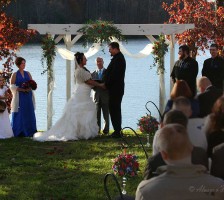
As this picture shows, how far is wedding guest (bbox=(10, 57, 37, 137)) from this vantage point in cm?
1343

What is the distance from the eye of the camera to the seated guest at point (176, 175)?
4.14m

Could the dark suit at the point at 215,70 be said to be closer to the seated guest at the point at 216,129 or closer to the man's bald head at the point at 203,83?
the man's bald head at the point at 203,83

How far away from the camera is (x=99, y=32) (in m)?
14.5

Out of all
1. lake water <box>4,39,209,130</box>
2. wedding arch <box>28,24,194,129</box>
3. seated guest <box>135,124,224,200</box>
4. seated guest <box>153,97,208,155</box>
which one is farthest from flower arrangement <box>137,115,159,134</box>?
lake water <box>4,39,209,130</box>

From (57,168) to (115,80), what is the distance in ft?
9.92

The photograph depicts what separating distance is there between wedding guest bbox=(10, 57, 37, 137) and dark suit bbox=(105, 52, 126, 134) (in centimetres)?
158

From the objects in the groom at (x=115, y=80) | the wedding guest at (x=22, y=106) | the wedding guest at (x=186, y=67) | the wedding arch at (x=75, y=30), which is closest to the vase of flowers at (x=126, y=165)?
the groom at (x=115, y=80)

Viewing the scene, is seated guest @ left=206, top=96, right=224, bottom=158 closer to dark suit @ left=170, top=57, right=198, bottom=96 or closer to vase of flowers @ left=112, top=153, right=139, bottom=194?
vase of flowers @ left=112, top=153, right=139, bottom=194

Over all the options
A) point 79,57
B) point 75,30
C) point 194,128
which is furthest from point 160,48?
point 194,128

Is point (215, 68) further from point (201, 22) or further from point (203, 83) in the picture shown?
point (201, 22)

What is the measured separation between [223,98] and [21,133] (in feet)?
26.9

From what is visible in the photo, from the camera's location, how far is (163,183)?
415cm

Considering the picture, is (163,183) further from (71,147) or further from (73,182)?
(71,147)

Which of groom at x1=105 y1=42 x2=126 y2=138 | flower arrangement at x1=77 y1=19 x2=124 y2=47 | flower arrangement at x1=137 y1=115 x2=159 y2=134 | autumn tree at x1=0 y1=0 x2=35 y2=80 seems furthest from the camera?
autumn tree at x1=0 y1=0 x2=35 y2=80
